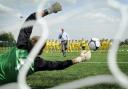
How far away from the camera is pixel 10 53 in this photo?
12.2ft

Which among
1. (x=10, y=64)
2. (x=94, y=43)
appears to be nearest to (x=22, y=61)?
(x=10, y=64)

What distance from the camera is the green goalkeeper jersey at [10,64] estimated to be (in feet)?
11.9

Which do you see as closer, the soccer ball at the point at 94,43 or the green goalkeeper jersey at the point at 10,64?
the green goalkeeper jersey at the point at 10,64

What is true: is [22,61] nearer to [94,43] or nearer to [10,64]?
[10,64]

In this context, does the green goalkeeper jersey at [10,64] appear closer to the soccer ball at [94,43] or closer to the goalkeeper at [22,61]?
the goalkeeper at [22,61]

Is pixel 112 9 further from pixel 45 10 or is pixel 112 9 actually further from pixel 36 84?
pixel 36 84

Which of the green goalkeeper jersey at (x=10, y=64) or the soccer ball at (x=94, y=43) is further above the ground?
the soccer ball at (x=94, y=43)

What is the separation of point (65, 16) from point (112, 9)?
0.33m

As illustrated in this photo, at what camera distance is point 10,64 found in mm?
3670

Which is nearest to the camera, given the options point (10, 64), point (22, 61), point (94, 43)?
point (22, 61)

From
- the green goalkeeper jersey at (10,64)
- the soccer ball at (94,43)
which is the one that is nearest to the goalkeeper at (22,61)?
the green goalkeeper jersey at (10,64)

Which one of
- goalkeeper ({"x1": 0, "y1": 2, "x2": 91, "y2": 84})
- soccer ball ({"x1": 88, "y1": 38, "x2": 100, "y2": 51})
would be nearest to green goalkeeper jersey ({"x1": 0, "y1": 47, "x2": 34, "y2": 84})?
goalkeeper ({"x1": 0, "y1": 2, "x2": 91, "y2": 84})

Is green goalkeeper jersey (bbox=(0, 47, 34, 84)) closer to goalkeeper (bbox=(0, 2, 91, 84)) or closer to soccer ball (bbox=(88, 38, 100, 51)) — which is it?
goalkeeper (bbox=(0, 2, 91, 84))

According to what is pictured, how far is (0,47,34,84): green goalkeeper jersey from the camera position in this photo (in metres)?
3.62
